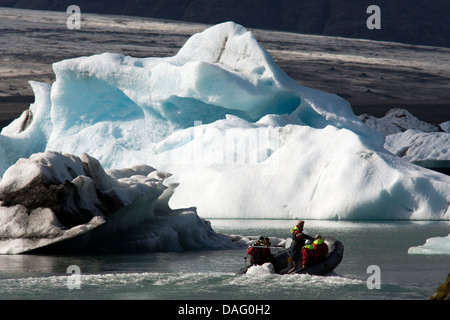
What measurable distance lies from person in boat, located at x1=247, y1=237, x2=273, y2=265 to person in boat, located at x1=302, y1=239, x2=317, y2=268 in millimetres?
473

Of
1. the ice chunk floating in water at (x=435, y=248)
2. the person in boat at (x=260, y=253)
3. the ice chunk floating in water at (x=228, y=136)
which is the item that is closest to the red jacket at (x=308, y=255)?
the person in boat at (x=260, y=253)

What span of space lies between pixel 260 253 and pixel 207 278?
32.2 inches

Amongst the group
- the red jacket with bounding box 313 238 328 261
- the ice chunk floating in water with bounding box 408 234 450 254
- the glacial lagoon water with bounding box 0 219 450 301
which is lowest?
the ice chunk floating in water with bounding box 408 234 450 254

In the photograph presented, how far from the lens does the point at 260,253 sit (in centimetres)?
926

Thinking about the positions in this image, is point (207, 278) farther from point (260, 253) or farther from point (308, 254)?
point (308, 254)

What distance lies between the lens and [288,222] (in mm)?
16625

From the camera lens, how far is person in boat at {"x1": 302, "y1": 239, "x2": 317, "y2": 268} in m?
9.06

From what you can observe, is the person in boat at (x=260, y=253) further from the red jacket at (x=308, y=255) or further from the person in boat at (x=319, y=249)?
the person in boat at (x=319, y=249)

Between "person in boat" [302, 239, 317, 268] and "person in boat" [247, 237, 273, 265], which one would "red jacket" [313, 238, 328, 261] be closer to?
"person in boat" [302, 239, 317, 268]

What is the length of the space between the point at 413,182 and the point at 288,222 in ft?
9.53

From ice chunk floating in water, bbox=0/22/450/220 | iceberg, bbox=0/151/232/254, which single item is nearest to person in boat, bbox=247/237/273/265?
iceberg, bbox=0/151/232/254

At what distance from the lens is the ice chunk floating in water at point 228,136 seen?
1652 cm
